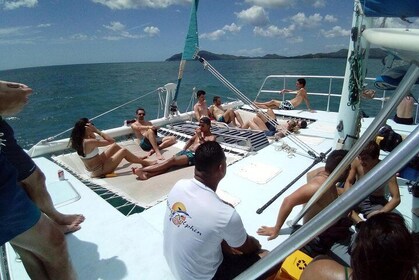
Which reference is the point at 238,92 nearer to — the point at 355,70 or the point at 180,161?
the point at 180,161

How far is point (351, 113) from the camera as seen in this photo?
3.77m

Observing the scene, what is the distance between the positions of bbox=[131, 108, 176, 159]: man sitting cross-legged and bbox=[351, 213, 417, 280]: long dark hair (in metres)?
4.53

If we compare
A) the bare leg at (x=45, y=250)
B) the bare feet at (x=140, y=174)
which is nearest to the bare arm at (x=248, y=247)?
the bare leg at (x=45, y=250)

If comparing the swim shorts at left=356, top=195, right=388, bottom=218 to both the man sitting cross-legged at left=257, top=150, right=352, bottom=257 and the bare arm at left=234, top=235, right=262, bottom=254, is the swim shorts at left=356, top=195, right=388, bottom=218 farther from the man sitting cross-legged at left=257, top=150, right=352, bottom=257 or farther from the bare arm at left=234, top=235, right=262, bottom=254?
the bare arm at left=234, top=235, right=262, bottom=254

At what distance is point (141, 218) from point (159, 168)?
62.2 inches

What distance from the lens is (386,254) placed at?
3.22 feet

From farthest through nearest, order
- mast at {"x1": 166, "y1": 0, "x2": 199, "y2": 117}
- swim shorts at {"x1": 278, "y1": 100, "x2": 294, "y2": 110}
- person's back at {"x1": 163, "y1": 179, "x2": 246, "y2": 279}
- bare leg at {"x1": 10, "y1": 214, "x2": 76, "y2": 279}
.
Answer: swim shorts at {"x1": 278, "y1": 100, "x2": 294, "y2": 110} → mast at {"x1": 166, "y1": 0, "x2": 199, "y2": 117} → person's back at {"x1": 163, "y1": 179, "x2": 246, "y2": 279} → bare leg at {"x1": 10, "y1": 214, "x2": 76, "y2": 279}

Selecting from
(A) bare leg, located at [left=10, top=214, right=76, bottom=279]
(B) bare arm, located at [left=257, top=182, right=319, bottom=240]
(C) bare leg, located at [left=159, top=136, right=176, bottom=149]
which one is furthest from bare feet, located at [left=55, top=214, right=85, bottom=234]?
(C) bare leg, located at [left=159, top=136, right=176, bottom=149]

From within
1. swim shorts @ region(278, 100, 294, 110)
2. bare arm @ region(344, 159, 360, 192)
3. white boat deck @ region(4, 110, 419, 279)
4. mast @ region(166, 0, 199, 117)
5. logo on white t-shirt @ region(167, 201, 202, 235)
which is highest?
mast @ region(166, 0, 199, 117)

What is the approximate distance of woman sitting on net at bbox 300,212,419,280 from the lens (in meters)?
0.98

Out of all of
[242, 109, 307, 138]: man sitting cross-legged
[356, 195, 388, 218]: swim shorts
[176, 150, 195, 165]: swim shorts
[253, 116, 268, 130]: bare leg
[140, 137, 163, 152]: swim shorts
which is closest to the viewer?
[356, 195, 388, 218]: swim shorts

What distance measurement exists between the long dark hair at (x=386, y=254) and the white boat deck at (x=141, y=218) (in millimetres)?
1661

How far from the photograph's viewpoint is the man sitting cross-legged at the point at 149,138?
5637mm

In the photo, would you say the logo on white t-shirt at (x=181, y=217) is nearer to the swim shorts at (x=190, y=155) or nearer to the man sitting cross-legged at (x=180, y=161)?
the man sitting cross-legged at (x=180, y=161)
